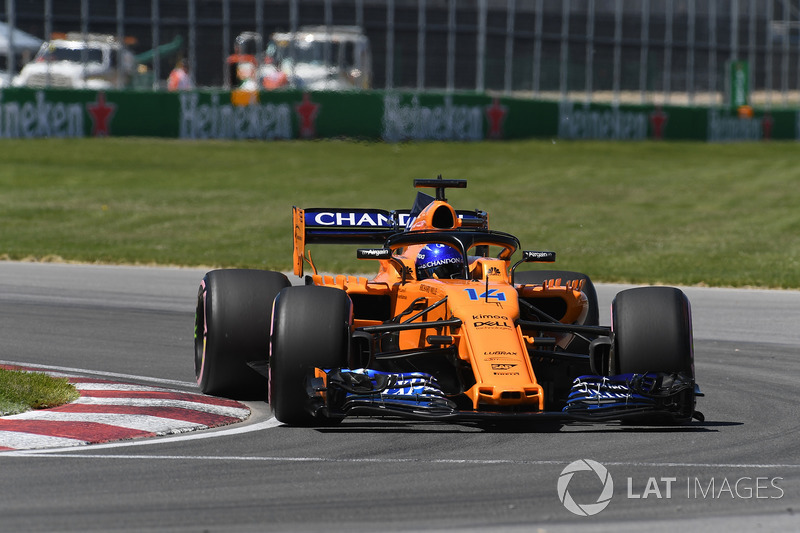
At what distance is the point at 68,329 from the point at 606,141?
33.7 m

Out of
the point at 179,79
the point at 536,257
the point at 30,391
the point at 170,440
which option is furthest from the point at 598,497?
the point at 179,79

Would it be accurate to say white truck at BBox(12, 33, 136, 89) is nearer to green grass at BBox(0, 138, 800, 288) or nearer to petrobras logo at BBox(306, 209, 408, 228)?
green grass at BBox(0, 138, 800, 288)

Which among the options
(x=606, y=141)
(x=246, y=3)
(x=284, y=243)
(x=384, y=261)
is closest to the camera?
(x=384, y=261)

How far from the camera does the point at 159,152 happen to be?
115ft

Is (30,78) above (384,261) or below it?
above

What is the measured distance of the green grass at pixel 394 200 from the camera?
2120 centimetres

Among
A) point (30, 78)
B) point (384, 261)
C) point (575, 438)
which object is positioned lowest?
point (575, 438)

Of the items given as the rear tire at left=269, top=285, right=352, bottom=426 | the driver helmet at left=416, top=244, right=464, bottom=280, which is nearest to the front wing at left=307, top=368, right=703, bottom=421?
the rear tire at left=269, top=285, right=352, bottom=426

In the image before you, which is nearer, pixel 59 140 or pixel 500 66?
pixel 59 140

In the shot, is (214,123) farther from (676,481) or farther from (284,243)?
(676,481)

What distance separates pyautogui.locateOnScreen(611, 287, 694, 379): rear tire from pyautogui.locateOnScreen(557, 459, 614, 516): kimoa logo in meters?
1.49

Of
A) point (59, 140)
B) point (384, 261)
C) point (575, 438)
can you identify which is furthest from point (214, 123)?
point (575, 438)

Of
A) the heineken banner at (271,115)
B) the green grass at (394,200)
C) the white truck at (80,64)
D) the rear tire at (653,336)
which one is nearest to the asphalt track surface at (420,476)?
the rear tire at (653,336)

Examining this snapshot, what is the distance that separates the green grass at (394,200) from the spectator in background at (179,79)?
1.42 m
